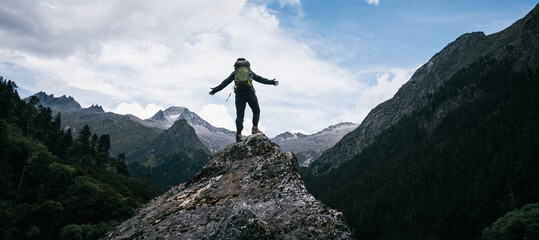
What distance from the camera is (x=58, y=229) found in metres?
86.2

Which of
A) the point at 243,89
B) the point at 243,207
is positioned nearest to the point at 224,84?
the point at 243,89

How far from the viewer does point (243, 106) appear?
1369 cm

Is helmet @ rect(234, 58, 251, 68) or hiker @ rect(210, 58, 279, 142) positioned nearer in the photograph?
hiker @ rect(210, 58, 279, 142)

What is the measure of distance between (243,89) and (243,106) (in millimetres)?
761

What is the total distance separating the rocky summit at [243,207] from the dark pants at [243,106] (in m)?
3.25

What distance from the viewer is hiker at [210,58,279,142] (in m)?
13.2

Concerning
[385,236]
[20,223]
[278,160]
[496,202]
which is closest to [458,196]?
[496,202]

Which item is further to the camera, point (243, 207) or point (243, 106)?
point (243, 106)

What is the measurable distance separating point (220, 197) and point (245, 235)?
7.82 ft

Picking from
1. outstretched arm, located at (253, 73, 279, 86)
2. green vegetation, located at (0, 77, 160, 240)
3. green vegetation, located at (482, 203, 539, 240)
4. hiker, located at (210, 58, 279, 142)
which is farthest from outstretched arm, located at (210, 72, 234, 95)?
green vegetation, located at (482, 203, 539, 240)

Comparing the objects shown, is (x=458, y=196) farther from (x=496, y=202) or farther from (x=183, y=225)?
(x=183, y=225)

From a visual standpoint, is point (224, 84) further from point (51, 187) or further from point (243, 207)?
point (51, 187)

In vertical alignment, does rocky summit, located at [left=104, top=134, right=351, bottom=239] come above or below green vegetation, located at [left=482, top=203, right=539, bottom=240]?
above

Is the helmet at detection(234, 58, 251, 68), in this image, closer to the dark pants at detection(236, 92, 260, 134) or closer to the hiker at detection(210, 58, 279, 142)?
the hiker at detection(210, 58, 279, 142)
